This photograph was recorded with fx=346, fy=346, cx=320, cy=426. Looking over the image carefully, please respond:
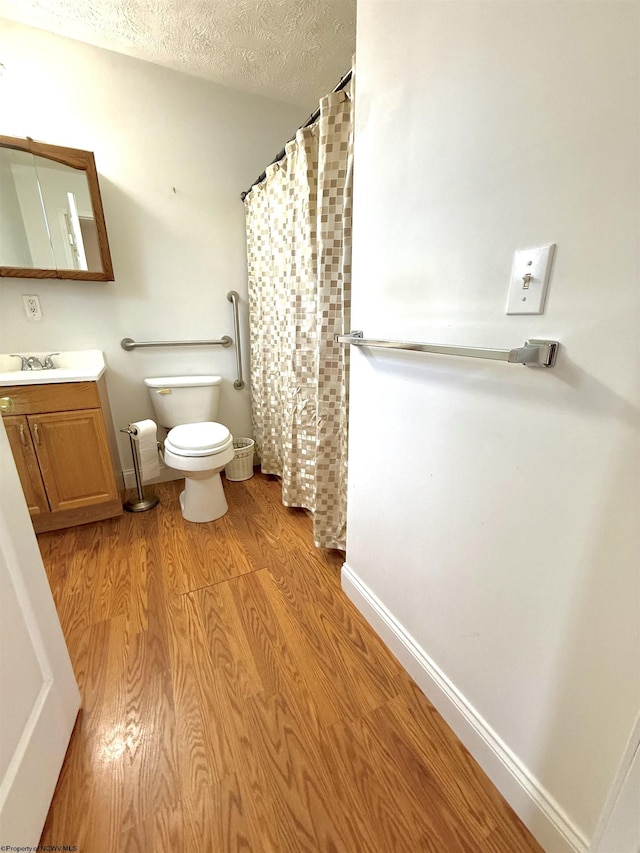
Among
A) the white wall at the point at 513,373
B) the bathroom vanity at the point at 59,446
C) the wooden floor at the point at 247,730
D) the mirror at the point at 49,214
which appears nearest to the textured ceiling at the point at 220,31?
the mirror at the point at 49,214

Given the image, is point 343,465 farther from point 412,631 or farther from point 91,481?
point 91,481

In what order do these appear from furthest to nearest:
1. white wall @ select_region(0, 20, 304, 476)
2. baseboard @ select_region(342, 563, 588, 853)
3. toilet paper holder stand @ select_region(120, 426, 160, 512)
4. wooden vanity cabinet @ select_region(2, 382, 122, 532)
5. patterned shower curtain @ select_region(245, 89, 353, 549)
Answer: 1. toilet paper holder stand @ select_region(120, 426, 160, 512)
2. white wall @ select_region(0, 20, 304, 476)
3. wooden vanity cabinet @ select_region(2, 382, 122, 532)
4. patterned shower curtain @ select_region(245, 89, 353, 549)
5. baseboard @ select_region(342, 563, 588, 853)

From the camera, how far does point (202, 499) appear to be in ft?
6.04

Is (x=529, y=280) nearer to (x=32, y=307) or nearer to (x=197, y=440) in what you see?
(x=197, y=440)

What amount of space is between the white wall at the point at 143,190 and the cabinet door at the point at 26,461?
524 millimetres

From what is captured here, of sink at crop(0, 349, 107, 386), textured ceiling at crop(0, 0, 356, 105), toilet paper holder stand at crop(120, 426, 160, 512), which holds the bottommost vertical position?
toilet paper holder stand at crop(120, 426, 160, 512)

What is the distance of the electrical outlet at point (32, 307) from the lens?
175cm

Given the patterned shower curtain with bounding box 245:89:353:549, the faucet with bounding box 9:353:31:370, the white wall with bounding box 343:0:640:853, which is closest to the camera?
the white wall with bounding box 343:0:640:853

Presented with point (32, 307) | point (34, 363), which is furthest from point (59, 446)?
point (32, 307)

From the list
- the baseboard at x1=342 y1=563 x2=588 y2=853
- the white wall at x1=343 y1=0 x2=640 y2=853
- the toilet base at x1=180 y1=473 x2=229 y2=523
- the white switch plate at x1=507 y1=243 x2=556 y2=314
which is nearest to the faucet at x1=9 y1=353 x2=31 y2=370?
the toilet base at x1=180 y1=473 x2=229 y2=523

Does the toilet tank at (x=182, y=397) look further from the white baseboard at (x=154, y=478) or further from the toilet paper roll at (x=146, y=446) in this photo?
the white baseboard at (x=154, y=478)

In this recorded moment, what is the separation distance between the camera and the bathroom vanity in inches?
59.9

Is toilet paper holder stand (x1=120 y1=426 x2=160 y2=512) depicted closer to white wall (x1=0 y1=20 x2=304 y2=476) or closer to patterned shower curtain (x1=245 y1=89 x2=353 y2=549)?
white wall (x1=0 y1=20 x2=304 y2=476)

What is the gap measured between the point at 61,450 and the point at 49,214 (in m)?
1.16
